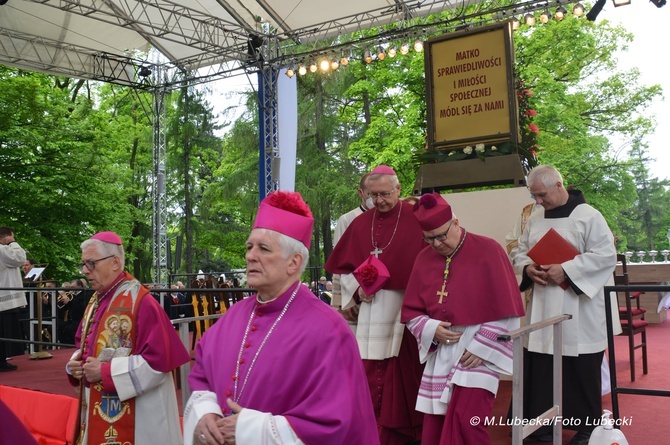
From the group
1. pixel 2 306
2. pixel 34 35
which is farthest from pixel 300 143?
pixel 2 306

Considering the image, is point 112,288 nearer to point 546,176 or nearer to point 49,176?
point 546,176

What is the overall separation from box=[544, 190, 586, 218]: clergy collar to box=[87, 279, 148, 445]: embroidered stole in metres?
3.15

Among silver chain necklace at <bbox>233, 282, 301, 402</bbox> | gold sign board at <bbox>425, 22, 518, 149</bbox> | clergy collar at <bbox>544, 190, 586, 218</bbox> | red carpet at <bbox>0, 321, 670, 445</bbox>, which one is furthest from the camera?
gold sign board at <bbox>425, 22, 518, 149</bbox>

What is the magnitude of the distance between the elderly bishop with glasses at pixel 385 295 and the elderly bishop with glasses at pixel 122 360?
1.47 m

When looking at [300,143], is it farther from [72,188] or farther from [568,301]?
[568,301]

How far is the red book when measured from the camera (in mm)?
4871

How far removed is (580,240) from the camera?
5090mm

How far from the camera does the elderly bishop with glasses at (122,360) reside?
417 cm

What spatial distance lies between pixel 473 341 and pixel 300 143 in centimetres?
2315

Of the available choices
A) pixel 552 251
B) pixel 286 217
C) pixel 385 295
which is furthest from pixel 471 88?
pixel 286 217

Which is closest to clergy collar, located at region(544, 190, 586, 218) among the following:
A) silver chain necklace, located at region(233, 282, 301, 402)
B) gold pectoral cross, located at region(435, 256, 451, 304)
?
gold pectoral cross, located at region(435, 256, 451, 304)

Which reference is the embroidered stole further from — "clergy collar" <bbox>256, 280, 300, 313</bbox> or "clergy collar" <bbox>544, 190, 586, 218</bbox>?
"clergy collar" <bbox>544, 190, 586, 218</bbox>

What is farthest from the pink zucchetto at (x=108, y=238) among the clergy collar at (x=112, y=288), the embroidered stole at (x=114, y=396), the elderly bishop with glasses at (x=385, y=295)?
the elderly bishop with glasses at (x=385, y=295)

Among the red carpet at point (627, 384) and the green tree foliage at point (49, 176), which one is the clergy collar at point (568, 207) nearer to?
the red carpet at point (627, 384)
